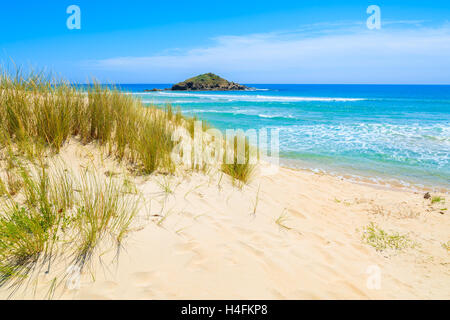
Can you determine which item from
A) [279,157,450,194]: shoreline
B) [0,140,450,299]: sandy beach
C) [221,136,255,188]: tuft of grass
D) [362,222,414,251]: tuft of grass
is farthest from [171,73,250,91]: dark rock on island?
[362,222,414,251]: tuft of grass

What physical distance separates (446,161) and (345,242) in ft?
25.3

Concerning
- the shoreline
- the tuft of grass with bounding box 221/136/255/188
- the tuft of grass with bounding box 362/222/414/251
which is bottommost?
the tuft of grass with bounding box 362/222/414/251

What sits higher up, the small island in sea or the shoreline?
the small island in sea

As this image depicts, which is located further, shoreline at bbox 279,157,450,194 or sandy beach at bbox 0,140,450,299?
shoreline at bbox 279,157,450,194

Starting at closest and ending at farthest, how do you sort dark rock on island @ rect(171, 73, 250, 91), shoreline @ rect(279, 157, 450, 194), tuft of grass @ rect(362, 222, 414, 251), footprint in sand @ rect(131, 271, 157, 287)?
footprint in sand @ rect(131, 271, 157, 287) < tuft of grass @ rect(362, 222, 414, 251) < shoreline @ rect(279, 157, 450, 194) < dark rock on island @ rect(171, 73, 250, 91)

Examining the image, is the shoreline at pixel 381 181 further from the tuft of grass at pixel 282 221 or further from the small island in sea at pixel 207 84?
the small island in sea at pixel 207 84

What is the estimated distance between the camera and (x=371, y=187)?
6270mm

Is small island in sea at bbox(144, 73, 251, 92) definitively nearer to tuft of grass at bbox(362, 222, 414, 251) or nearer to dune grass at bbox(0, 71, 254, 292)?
dune grass at bbox(0, 71, 254, 292)

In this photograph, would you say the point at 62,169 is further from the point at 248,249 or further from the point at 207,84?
the point at 207,84

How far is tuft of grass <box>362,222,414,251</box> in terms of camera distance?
3.36m

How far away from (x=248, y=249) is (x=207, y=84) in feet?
226

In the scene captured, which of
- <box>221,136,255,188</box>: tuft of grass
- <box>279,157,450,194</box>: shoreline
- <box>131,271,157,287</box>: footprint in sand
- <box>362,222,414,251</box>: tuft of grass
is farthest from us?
<box>279,157,450,194</box>: shoreline
